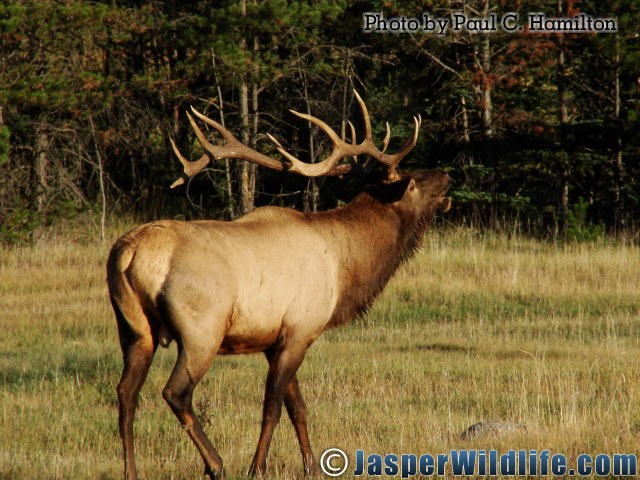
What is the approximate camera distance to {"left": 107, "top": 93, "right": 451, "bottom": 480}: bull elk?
5.76m

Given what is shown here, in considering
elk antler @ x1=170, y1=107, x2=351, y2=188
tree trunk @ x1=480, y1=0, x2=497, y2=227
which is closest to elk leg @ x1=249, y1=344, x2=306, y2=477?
elk antler @ x1=170, y1=107, x2=351, y2=188

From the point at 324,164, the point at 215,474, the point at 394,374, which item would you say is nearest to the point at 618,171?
the point at 394,374

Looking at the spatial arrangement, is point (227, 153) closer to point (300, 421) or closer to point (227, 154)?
point (227, 154)

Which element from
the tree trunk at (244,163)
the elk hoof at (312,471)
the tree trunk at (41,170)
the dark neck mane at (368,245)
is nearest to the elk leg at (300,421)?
the elk hoof at (312,471)

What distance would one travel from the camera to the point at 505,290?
45.4ft

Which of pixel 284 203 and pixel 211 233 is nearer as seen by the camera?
pixel 211 233

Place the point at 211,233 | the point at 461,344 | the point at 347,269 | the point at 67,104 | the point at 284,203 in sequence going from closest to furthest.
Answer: the point at 211,233
the point at 347,269
the point at 461,344
the point at 67,104
the point at 284,203

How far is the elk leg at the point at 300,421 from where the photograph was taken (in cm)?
639

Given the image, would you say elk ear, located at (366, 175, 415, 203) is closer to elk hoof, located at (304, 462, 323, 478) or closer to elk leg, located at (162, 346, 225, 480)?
elk hoof, located at (304, 462, 323, 478)

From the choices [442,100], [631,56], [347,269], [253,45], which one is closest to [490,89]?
[442,100]

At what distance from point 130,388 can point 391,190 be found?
271 centimetres

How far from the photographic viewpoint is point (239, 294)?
6008mm

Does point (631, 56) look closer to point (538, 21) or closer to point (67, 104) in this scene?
point (538, 21)

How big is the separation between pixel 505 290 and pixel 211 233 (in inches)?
331
